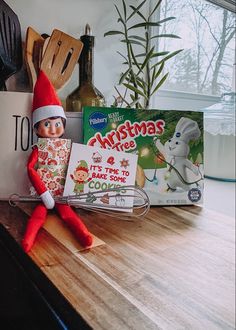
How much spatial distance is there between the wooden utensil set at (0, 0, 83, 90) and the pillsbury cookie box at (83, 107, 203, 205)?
0.15 metres

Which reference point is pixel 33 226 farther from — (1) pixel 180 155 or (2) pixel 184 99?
(2) pixel 184 99

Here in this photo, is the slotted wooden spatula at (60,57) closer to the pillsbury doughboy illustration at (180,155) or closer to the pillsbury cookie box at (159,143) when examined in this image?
the pillsbury cookie box at (159,143)

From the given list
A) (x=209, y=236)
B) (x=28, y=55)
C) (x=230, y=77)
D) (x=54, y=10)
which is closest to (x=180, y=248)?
(x=209, y=236)

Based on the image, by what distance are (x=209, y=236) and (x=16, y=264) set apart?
0.35m

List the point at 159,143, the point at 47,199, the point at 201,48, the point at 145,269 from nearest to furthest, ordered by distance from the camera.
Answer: the point at 145,269 → the point at 47,199 → the point at 159,143 → the point at 201,48

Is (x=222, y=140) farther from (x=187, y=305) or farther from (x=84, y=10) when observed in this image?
(x=187, y=305)

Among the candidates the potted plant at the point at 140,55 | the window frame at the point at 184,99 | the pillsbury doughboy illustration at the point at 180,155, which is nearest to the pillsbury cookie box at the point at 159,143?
the pillsbury doughboy illustration at the point at 180,155

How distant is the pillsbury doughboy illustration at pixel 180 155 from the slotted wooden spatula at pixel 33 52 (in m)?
0.33

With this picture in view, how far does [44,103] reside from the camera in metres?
0.58

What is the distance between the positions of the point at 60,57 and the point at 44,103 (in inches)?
6.9

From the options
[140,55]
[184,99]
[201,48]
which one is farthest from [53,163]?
[201,48]

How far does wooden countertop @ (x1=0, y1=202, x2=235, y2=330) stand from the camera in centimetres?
31

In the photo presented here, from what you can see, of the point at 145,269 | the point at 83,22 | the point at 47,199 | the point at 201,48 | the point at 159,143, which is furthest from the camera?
the point at 201,48

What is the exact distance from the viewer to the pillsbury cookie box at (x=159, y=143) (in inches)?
25.0
